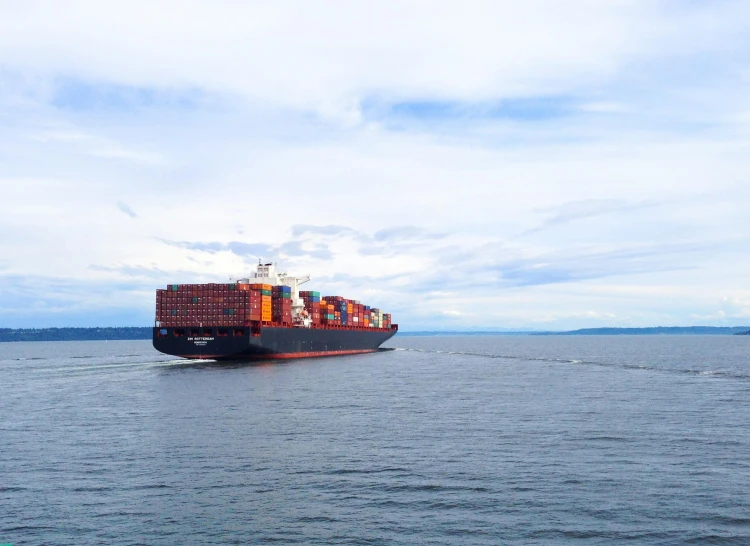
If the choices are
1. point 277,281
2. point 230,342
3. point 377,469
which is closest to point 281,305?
point 277,281

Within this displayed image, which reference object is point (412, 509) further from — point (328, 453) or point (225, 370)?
point (225, 370)

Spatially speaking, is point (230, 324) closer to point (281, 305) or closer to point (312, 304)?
point (281, 305)

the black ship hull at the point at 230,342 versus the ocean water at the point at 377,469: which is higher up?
the black ship hull at the point at 230,342

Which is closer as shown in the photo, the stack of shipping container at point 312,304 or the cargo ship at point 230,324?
the cargo ship at point 230,324

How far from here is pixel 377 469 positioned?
2752 centimetres

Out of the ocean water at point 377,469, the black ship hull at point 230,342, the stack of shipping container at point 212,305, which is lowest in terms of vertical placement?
the ocean water at point 377,469

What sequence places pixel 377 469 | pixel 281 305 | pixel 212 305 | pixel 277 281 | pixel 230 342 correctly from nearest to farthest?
pixel 377 469 < pixel 230 342 < pixel 212 305 < pixel 281 305 < pixel 277 281

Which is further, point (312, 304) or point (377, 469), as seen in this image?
point (312, 304)

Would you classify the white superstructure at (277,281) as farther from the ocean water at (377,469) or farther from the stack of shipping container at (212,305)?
the ocean water at (377,469)

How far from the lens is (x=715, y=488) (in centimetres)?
2409

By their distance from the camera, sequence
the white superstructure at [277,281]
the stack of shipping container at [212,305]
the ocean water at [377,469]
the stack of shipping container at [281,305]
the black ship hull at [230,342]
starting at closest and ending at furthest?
the ocean water at [377,469]
the black ship hull at [230,342]
the stack of shipping container at [212,305]
the stack of shipping container at [281,305]
the white superstructure at [277,281]

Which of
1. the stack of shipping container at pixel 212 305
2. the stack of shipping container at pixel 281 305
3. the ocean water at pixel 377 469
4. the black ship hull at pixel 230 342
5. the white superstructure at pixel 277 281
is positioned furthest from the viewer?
the white superstructure at pixel 277 281

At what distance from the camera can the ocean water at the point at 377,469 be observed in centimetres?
2044

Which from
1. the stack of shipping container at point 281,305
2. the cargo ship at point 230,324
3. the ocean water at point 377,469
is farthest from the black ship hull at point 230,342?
the ocean water at point 377,469
